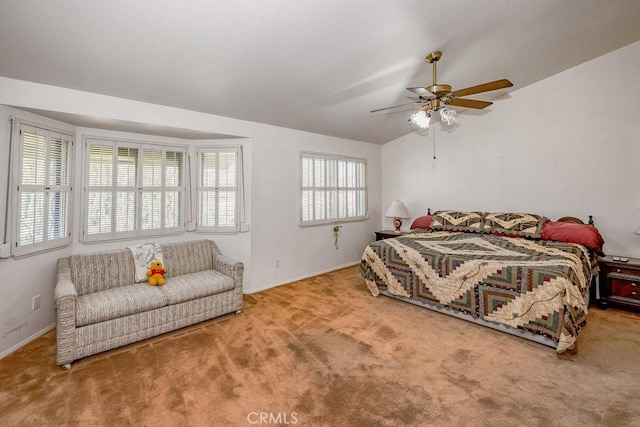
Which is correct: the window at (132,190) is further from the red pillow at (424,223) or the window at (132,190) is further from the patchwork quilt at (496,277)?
the red pillow at (424,223)

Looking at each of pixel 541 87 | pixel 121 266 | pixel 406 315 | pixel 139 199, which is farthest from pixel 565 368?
pixel 139 199

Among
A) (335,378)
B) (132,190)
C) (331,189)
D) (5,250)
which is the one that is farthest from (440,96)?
(5,250)

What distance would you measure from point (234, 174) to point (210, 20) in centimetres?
212

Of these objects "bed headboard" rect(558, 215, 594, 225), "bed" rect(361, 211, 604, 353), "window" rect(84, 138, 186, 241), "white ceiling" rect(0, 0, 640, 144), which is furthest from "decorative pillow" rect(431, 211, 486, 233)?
"window" rect(84, 138, 186, 241)

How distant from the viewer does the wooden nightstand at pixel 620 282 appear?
10.5ft

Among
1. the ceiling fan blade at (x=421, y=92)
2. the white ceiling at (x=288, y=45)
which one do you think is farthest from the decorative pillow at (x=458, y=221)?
the ceiling fan blade at (x=421, y=92)

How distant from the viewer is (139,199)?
352 cm

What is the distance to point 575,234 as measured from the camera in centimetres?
342

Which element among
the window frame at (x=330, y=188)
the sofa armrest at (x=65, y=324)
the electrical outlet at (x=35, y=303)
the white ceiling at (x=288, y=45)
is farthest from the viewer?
the window frame at (x=330, y=188)

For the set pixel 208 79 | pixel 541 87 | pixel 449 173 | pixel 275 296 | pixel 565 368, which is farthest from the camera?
pixel 449 173

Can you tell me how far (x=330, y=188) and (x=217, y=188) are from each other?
1921 mm

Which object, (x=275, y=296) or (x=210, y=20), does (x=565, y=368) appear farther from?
(x=210, y=20)

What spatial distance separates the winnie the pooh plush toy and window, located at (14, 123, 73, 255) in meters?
0.91

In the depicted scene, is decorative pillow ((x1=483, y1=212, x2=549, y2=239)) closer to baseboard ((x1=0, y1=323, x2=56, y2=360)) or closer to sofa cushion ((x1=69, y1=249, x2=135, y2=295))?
sofa cushion ((x1=69, y1=249, x2=135, y2=295))
